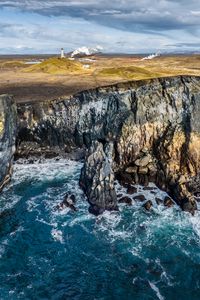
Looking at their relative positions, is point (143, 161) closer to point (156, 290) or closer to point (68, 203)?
point (68, 203)

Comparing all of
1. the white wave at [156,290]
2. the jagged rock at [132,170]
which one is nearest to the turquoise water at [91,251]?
the white wave at [156,290]

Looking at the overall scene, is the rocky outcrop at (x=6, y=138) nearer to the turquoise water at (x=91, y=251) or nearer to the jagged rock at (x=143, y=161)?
the turquoise water at (x=91, y=251)

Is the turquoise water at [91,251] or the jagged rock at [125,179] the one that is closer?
the turquoise water at [91,251]

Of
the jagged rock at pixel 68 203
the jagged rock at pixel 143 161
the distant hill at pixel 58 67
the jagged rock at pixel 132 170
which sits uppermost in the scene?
the distant hill at pixel 58 67

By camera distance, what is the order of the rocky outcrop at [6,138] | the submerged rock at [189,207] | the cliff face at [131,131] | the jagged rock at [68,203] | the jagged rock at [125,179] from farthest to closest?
the jagged rock at [125,179]
the rocky outcrop at [6,138]
the cliff face at [131,131]
the jagged rock at [68,203]
the submerged rock at [189,207]

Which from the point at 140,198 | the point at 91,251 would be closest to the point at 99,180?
the point at 140,198

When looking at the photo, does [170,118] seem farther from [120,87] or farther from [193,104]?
[120,87]

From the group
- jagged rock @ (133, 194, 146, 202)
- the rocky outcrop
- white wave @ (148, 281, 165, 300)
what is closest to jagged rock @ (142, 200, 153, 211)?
jagged rock @ (133, 194, 146, 202)
